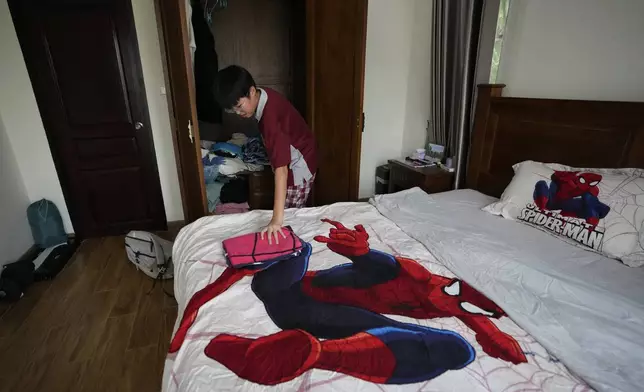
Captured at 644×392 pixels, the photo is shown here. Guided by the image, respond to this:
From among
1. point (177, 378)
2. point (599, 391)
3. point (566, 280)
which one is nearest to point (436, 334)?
point (599, 391)

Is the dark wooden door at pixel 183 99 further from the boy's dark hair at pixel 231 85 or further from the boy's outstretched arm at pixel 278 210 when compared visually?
the boy's outstretched arm at pixel 278 210

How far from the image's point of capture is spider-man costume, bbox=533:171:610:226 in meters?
1.41

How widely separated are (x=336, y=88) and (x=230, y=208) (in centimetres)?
125

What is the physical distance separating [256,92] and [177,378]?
1181 millimetres

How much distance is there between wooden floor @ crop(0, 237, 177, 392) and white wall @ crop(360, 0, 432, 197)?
2113mm

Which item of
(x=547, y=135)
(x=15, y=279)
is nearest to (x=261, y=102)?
(x=547, y=135)

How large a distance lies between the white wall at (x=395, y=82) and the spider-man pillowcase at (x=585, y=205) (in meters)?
1.50

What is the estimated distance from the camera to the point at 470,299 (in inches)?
43.8

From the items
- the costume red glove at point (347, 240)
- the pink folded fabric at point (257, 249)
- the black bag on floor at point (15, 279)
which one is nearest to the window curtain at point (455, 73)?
the costume red glove at point (347, 240)

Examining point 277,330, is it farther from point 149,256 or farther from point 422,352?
point 149,256

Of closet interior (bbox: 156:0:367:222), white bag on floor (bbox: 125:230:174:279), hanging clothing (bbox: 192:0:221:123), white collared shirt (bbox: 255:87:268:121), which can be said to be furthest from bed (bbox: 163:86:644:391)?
hanging clothing (bbox: 192:0:221:123)

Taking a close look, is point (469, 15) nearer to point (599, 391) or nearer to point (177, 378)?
point (599, 391)

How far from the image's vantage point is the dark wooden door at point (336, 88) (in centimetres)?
216

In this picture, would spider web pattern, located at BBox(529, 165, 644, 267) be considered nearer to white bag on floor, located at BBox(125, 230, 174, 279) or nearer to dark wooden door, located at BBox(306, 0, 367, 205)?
dark wooden door, located at BBox(306, 0, 367, 205)
